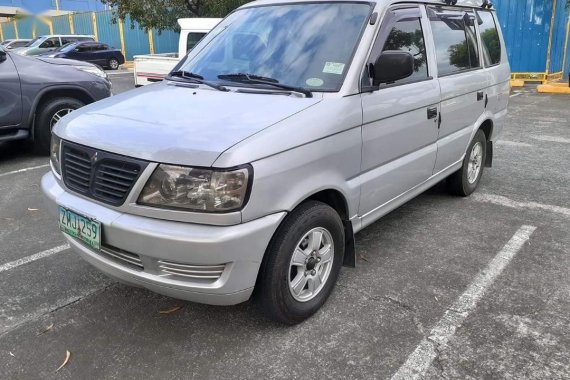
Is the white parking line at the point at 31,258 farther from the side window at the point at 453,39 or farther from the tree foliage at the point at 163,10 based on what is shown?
the tree foliage at the point at 163,10

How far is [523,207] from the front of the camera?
481cm

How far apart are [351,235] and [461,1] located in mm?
2754

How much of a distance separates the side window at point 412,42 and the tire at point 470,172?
1.34 meters

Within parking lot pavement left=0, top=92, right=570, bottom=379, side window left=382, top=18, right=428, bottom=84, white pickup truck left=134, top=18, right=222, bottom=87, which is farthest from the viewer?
white pickup truck left=134, top=18, right=222, bottom=87

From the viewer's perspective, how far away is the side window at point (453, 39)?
4105 mm

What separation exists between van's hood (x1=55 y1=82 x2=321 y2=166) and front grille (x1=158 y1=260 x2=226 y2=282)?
50 centimetres

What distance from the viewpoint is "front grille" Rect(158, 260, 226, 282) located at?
8.07 feet

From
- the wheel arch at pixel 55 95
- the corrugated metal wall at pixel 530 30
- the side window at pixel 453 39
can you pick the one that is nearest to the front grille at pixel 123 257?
the side window at pixel 453 39

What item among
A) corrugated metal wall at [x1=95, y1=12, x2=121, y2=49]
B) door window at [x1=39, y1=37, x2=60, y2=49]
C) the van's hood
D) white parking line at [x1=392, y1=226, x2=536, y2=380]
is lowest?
white parking line at [x1=392, y1=226, x2=536, y2=380]

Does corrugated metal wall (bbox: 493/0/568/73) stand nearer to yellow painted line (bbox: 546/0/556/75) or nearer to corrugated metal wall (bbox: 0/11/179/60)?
yellow painted line (bbox: 546/0/556/75)

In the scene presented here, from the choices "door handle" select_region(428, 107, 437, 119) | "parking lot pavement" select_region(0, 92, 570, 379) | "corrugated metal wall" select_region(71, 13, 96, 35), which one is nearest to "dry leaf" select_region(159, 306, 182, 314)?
"parking lot pavement" select_region(0, 92, 570, 379)

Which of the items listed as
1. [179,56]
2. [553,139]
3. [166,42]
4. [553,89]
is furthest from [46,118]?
[166,42]

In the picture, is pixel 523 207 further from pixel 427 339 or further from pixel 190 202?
pixel 190 202

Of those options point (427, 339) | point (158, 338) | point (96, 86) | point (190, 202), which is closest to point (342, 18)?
point (190, 202)
